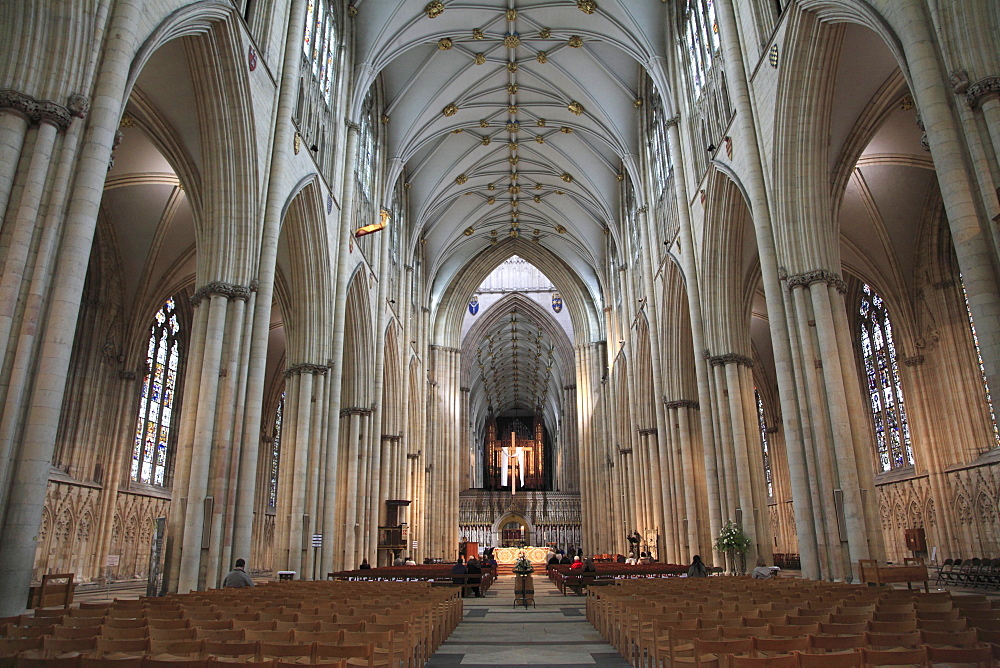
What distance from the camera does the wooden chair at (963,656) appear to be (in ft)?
12.0

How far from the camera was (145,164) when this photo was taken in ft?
57.7

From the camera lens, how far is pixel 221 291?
12.4m

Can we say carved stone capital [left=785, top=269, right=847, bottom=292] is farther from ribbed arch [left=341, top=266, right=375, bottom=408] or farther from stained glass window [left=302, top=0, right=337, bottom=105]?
ribbed arch [left=341, top=266, right=375, bottom=408]

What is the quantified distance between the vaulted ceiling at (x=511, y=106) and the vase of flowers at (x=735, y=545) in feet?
44.2

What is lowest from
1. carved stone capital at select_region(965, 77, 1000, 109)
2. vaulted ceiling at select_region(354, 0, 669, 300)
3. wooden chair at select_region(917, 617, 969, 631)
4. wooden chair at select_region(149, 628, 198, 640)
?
wooden chair at select_region(917, 617, 969, 631)

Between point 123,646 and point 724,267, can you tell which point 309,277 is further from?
point 123,646

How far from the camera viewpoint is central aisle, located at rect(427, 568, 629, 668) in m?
6.95

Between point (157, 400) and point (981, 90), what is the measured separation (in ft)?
80.6

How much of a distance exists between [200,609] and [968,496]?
20151 mm

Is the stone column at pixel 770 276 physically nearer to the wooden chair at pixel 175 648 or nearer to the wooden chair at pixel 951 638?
the wooden chair at pixel 951 638

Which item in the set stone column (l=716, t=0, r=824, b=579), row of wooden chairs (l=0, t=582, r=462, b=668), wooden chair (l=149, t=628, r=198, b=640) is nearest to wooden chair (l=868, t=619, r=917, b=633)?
row of wooden chairs (l=0, t=582, r=462, b=668)

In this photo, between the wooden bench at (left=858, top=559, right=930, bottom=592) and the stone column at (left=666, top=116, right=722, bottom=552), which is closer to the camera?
the wooden bench at (left=858, top=559, right=930, bottom=592)

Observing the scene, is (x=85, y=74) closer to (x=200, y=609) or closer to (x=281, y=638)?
(x=200, y=609)

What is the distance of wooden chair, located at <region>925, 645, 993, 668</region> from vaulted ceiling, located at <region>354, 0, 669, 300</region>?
19711 millimetres
